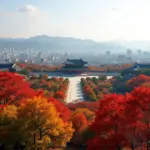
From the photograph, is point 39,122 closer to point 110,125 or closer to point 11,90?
point 110,125

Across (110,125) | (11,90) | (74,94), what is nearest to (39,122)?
(110,125)

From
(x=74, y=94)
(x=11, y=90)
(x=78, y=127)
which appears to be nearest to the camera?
(x=78, y=127)

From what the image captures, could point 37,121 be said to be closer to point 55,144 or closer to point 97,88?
point 55,144

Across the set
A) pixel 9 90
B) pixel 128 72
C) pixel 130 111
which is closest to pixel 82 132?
pixel 130 111

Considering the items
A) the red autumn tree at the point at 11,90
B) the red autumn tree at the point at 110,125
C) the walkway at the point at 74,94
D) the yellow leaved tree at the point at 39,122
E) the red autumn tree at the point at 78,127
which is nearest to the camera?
the red autumn tree at the point at 110,125

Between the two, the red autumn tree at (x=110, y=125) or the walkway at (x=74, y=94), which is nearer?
the red autumn tree at (x=110, y=125)

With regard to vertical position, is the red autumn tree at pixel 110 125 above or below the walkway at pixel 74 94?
above

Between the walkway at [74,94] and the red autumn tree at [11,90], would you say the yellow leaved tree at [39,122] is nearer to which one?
the red autumn tree at [11,90]

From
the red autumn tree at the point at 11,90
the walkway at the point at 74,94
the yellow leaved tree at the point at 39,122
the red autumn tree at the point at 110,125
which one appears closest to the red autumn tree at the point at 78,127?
the yellow leaved tree at the point at 39,122
